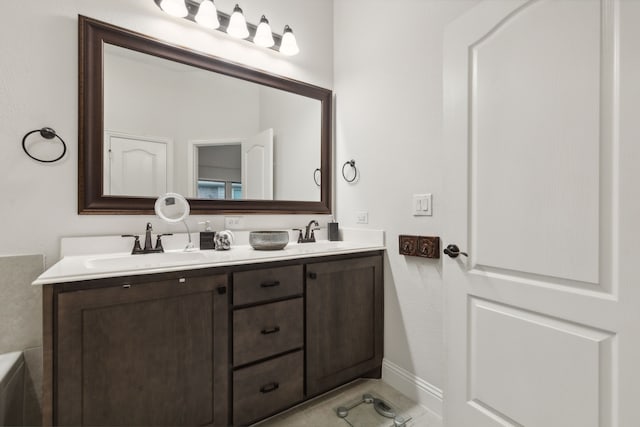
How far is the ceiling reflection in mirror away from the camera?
5.02ft

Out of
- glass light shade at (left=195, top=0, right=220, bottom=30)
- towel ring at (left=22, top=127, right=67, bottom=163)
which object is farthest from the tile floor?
glass light shade at (left=195, top=0, right=220, bottom=30)

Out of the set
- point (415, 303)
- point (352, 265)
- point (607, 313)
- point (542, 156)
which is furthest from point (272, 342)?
point (542, 156)

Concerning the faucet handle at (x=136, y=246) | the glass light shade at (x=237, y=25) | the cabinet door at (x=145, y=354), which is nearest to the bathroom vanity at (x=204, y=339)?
the cabinet door at (x=145, y=354)

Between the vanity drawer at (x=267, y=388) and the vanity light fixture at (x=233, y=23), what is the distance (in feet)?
6.25

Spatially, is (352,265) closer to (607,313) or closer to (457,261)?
(457,261)

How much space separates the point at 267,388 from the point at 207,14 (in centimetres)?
205

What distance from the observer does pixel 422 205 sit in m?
1.63

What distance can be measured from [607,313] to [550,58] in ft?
2.94

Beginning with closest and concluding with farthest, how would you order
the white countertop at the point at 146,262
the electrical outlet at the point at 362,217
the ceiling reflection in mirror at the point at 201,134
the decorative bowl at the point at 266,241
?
the white countertop at the point at 146,262 < the ceiling reflection in mirror at the point at 201,134 < the decorative bowl at the point at 266,241 < the electrical outlet at the point at 362,217

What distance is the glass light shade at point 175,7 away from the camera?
5.21 feet

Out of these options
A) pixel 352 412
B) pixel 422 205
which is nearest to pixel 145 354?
pixel 352 412

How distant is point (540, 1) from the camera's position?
1079mm

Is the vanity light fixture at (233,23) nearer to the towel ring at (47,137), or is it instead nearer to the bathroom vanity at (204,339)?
the towel ring at (47,137)

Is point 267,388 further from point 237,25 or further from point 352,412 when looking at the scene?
point 237,25
